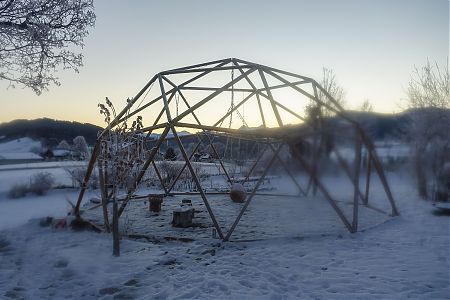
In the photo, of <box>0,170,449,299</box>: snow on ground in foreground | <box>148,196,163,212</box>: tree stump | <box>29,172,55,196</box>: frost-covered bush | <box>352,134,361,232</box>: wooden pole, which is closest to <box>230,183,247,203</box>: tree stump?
<box>148,196,163,212</box>: tree stump

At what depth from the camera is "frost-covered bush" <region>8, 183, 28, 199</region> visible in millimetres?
16469

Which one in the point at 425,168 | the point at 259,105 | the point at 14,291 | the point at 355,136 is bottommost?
the point at 14,291

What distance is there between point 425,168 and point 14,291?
15605 millimetres

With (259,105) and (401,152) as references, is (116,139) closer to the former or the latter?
(259,105)

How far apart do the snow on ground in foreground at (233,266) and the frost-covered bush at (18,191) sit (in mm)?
8552

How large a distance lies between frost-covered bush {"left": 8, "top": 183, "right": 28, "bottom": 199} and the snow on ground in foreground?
28.1ft

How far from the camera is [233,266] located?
251 inches

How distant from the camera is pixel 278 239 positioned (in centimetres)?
813

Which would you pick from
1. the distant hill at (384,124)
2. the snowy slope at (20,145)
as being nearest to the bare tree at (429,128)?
the distant hill at (384,124)

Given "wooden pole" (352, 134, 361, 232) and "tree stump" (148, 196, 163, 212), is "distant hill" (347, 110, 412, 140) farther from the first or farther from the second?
"tree stump" (148, 196, 163, 212)

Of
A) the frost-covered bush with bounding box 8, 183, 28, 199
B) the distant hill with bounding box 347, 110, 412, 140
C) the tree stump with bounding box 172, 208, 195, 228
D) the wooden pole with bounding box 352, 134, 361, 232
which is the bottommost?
the frost-covered bush with bounding box 8, 183, 28, 199

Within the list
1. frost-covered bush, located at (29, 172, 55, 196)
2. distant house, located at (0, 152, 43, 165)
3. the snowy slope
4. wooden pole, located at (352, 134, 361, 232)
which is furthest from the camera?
the snowy slope

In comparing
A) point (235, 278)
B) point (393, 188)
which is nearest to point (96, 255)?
point (235, 278)

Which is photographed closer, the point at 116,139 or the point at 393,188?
the point at 116,139
